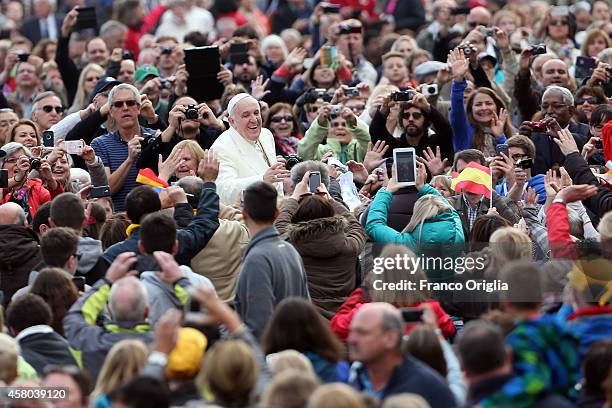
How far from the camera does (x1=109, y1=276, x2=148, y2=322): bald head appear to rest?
867cm

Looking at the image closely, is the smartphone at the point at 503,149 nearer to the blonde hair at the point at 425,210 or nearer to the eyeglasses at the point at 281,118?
the blonde hair at the point at 425,210

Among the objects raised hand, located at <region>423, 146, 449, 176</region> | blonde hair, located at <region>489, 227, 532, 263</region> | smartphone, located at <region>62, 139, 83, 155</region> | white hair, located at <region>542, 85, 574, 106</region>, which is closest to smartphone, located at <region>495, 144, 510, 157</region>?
raised hand, located at <region>423, 146, 449, 176</region>

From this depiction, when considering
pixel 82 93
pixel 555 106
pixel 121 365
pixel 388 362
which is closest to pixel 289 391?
pixel 388 362

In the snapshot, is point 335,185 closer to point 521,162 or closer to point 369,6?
point 521,162

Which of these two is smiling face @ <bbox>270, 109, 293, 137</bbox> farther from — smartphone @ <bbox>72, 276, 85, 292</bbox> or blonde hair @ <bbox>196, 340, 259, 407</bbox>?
blonde hair @ <bbox>196, 340, 259, 407</bbox>

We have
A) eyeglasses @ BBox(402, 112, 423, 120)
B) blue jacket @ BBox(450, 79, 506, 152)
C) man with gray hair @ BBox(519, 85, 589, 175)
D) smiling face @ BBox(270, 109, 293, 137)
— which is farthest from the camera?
smiling face @ BBox(270, 109, 293, 137)

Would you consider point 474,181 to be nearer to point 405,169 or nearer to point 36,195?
point 405,169

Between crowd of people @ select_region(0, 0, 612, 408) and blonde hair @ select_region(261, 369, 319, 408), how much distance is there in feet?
0.03

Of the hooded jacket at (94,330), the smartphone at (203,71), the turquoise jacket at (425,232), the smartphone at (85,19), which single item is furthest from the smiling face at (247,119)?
the smartphone at (85,19)

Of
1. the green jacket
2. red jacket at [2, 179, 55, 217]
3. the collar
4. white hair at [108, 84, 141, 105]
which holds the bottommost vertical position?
the green jacket

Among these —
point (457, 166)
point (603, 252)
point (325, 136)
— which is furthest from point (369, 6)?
point (603, 252)

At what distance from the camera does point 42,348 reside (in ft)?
29.1

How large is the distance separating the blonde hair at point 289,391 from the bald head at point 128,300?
160 cm

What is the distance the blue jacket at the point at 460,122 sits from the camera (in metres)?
13.6
